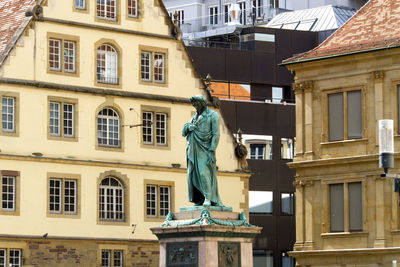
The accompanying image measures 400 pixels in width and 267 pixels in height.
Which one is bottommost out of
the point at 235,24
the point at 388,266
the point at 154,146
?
the point at 388,266

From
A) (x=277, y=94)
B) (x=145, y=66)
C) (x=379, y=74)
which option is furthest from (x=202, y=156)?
(x=277, y=94)

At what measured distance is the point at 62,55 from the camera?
63.3 meters

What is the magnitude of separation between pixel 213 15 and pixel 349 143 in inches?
1682

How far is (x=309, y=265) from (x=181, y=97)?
929 cm

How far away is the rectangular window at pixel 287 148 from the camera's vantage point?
76.8m

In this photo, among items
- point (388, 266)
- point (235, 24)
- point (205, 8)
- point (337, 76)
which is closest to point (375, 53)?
point (337, 76)

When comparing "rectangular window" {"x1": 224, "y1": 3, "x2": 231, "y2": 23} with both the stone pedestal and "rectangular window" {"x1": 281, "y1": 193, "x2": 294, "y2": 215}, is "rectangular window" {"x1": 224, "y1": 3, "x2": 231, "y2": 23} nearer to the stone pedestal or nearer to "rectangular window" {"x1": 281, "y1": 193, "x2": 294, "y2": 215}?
"rectangular window" {"x1": 281, "y1": 193, "x2": 294, "y2": 215}

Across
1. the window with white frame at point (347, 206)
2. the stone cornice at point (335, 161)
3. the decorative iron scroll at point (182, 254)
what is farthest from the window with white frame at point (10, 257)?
the decorative iron scroll at point (182, 254)

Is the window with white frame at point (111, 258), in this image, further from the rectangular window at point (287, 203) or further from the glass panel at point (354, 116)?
the rectangular window at point (287, 203)

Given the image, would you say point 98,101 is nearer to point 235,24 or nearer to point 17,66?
point 17,66

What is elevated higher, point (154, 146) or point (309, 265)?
point (154, 146)

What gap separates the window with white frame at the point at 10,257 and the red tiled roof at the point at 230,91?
1839 cm

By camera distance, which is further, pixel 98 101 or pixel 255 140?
pixel 255 140

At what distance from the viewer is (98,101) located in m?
64.2
